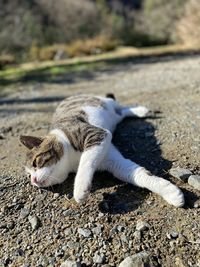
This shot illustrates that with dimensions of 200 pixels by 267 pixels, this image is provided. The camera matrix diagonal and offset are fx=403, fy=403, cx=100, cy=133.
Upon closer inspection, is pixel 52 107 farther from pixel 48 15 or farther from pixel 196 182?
pixel 48 15

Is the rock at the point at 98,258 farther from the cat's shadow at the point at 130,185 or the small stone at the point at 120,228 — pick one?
the cat's shadow at the point at 130,185

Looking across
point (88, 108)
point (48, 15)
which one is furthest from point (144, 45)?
point (88, 108)

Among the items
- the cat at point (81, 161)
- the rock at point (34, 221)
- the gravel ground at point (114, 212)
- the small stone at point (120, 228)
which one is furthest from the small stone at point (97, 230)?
the rock at point (34, 221)

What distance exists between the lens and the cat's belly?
389 cm

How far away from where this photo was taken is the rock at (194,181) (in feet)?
9.93

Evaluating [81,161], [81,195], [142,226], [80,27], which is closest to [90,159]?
[81,161]

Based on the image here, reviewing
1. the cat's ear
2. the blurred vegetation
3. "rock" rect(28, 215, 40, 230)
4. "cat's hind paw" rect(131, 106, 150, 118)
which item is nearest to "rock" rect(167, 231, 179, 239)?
"rock" rect(28, 215, 40, 230)

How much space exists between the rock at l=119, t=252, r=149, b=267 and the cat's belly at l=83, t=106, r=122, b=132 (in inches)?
61.8

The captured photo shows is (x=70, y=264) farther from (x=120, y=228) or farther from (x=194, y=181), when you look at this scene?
(x=194, y=181)

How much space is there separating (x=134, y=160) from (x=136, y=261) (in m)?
1.29

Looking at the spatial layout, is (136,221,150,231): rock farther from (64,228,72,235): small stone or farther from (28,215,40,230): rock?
(28,215,40,230): rock

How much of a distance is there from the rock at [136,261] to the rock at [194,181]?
0.75 meters

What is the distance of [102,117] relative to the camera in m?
4.05

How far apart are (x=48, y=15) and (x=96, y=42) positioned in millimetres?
4959
